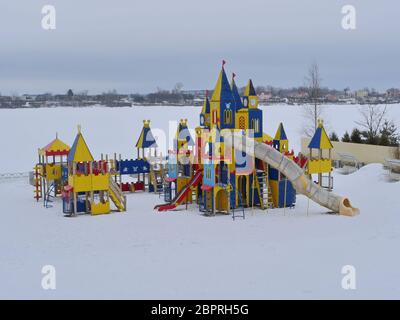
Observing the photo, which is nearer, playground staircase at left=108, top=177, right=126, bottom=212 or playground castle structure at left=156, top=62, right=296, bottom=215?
playground castle structure at left=156, top=62, right=296, bottom=215

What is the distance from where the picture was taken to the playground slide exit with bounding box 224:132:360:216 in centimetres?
1770

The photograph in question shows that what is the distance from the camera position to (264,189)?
19.6 m

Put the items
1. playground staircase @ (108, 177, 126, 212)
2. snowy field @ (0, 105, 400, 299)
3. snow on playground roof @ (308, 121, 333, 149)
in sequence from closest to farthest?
snowy field @ (0, 105, 400, 299)
playground staircase @ (108, 177, 126, 212)
snow on playground roof @ (308, 121, 333, 149)

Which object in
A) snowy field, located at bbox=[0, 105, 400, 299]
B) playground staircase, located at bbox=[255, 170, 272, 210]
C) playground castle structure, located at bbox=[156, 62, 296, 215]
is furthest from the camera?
playground staircase, located at bbox=[255, 170, 272, 210]

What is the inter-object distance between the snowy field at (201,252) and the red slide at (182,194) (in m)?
0.59

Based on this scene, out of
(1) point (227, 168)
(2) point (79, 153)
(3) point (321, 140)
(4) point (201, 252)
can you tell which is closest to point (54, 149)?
(2) point (79, 153)

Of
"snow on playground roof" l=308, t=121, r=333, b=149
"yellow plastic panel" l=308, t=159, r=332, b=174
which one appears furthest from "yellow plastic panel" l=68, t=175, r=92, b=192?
"snow on playground roof" l=308, t=121, r=333, b=149

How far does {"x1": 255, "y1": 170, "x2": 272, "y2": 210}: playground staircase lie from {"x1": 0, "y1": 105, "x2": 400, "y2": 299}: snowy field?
0.76 m

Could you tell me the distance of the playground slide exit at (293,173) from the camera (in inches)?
697

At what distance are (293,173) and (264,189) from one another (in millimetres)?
1765

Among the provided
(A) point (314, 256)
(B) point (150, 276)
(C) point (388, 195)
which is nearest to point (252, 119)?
(C) point (388, 195)

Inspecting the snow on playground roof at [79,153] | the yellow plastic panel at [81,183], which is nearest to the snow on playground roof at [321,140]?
the snow on playground roof at [79,153]

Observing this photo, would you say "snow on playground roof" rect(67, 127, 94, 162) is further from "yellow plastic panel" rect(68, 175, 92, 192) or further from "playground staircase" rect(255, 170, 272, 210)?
"playground staircase" rect(255, 170, 272, 210)

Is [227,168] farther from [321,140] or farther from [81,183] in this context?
[321,140]
